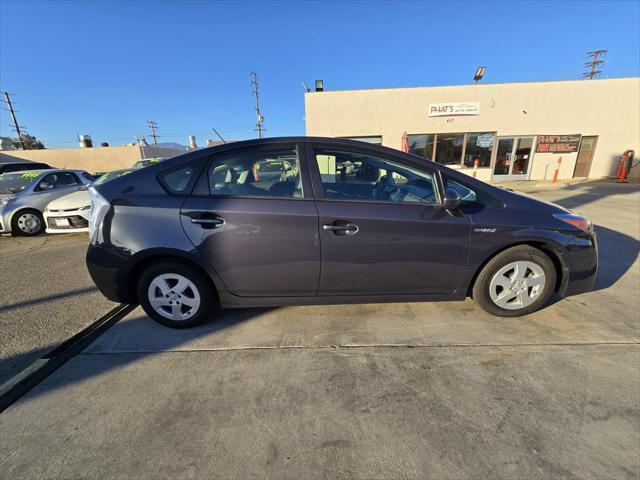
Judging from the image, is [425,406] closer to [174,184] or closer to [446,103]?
[174,184]

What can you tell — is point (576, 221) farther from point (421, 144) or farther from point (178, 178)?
point (421, 144)

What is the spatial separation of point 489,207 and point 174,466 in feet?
9.33

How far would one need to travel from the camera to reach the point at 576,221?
269 centimetres

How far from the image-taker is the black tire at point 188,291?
2.52 meters

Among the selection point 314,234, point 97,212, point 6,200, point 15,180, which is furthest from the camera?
point 15,180

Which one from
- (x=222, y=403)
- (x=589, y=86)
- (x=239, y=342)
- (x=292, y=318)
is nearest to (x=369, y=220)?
(x=292, y=318)

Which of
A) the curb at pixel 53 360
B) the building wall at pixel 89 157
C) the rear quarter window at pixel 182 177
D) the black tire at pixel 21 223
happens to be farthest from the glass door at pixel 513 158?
the building wall at pixel 89 157

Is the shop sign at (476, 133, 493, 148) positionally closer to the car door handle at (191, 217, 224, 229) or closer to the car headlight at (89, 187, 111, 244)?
the car door handle at (191, 217, 224, 229)

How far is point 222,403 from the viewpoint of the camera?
6.19 feet

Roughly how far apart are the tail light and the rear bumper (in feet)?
0.30

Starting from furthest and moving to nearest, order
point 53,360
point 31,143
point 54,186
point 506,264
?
point 31,143 < point 54,186 < point 506,264 < point 53,360

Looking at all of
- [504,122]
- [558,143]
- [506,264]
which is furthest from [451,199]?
[558,143]

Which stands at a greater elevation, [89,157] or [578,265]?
[89,157]

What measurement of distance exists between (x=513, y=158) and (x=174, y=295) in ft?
54.3
